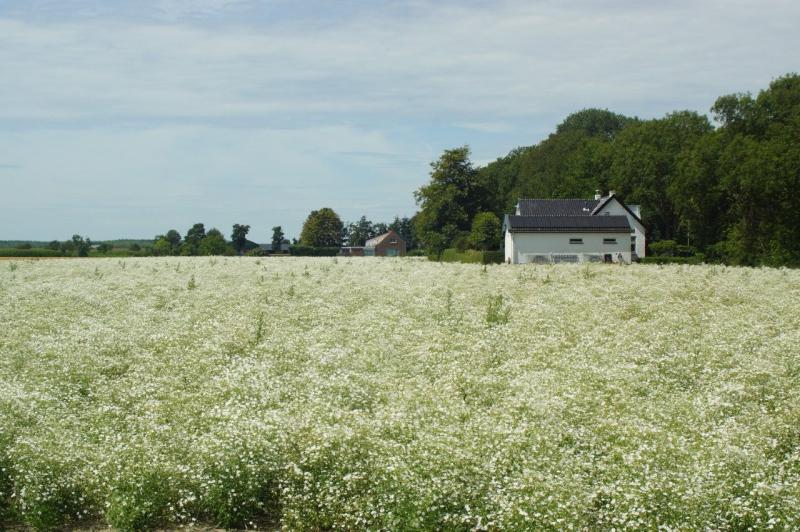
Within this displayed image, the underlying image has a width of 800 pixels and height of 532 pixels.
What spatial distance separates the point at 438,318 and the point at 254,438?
36.8ft

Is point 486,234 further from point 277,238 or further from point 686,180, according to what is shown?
point 277,238

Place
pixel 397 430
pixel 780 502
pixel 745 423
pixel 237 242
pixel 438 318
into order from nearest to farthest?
pixel 780 502 → pixel 397 430 → pixel 745 423 → pixel 438 318 → pixel 237 242

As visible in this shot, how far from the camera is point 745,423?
37.8 ft

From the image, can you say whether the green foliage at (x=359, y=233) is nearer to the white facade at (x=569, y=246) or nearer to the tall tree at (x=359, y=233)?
the tall tree at (x=359, y=233)

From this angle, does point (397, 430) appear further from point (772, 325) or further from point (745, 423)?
point (772, 325)

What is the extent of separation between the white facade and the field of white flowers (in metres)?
45.0

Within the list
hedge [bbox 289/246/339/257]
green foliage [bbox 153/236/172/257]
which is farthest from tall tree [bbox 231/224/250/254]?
green foliage [bbox 153/236/172/257]

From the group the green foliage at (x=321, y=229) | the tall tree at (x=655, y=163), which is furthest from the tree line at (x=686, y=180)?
the green foliage at (x=321, y=229)

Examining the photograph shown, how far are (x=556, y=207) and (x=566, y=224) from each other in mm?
13048

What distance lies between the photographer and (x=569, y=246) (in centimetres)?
6706

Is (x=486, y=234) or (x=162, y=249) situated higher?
(x=486, y=234)

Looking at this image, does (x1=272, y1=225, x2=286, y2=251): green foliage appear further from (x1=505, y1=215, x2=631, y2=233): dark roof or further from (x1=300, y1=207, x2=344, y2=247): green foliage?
(x1=505, y1=215, x2=631, y2=233): dark roof

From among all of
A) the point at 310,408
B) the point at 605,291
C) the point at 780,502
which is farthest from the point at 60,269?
the point at 780,502

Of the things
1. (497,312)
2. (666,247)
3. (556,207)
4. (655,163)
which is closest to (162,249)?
(556,207)
